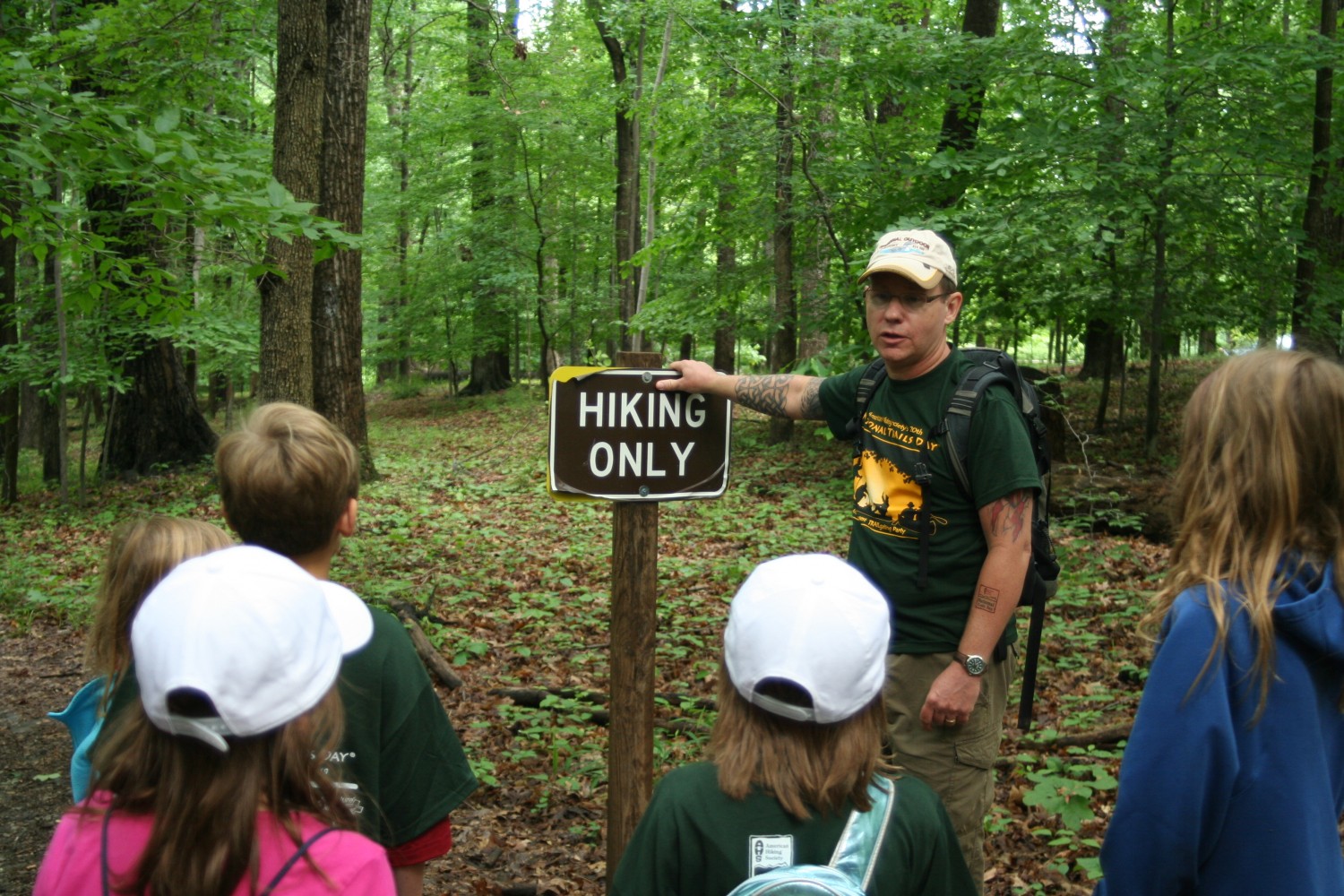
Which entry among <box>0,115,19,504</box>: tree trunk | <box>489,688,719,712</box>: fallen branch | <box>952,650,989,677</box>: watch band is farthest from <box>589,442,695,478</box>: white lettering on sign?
<box>0,115,19,504</box>: tree trunk

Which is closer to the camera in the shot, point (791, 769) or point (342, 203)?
point (791, 769)

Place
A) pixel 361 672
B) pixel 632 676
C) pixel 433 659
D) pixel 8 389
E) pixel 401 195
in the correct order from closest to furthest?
1. pixel 361 672
2. pixel 632 676
3. pixel 433 659
4. pixel 8 389
5. pixel 401 195

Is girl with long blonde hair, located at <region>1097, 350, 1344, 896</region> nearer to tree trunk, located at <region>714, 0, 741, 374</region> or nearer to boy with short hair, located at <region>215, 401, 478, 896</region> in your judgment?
boy with short hair, located at <region>215, 401, 478, 896</region>

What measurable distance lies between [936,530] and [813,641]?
1.28m

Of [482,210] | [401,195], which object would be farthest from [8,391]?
[482,210]

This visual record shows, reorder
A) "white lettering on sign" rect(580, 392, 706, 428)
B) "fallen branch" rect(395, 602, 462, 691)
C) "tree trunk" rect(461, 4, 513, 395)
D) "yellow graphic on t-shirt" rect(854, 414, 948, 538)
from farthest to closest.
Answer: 1. "tree trunk" rect(461, 4, 513, 395)
2. "fallen branch" rect(395, 602, 462, 691)
3. "white lettering on sign" rect(580, 392, 706, 428)
4. "yellow graphic on t-shirt" rect(854, 414, 948, 538)

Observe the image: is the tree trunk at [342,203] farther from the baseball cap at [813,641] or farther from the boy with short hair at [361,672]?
the baseball cap at [813,641]

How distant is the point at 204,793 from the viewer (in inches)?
54.8

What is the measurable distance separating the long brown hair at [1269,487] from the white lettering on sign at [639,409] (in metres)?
1.52

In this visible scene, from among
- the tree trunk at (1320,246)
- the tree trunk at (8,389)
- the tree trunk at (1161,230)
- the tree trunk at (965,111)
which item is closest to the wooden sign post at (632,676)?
the tree trunk at (965,111)

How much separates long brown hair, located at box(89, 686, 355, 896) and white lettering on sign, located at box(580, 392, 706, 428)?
1.47 m

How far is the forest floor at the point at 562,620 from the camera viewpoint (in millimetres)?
4258

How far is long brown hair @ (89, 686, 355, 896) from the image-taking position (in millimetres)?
1368

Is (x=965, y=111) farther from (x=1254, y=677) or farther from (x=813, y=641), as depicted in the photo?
(x=813, y=641)
